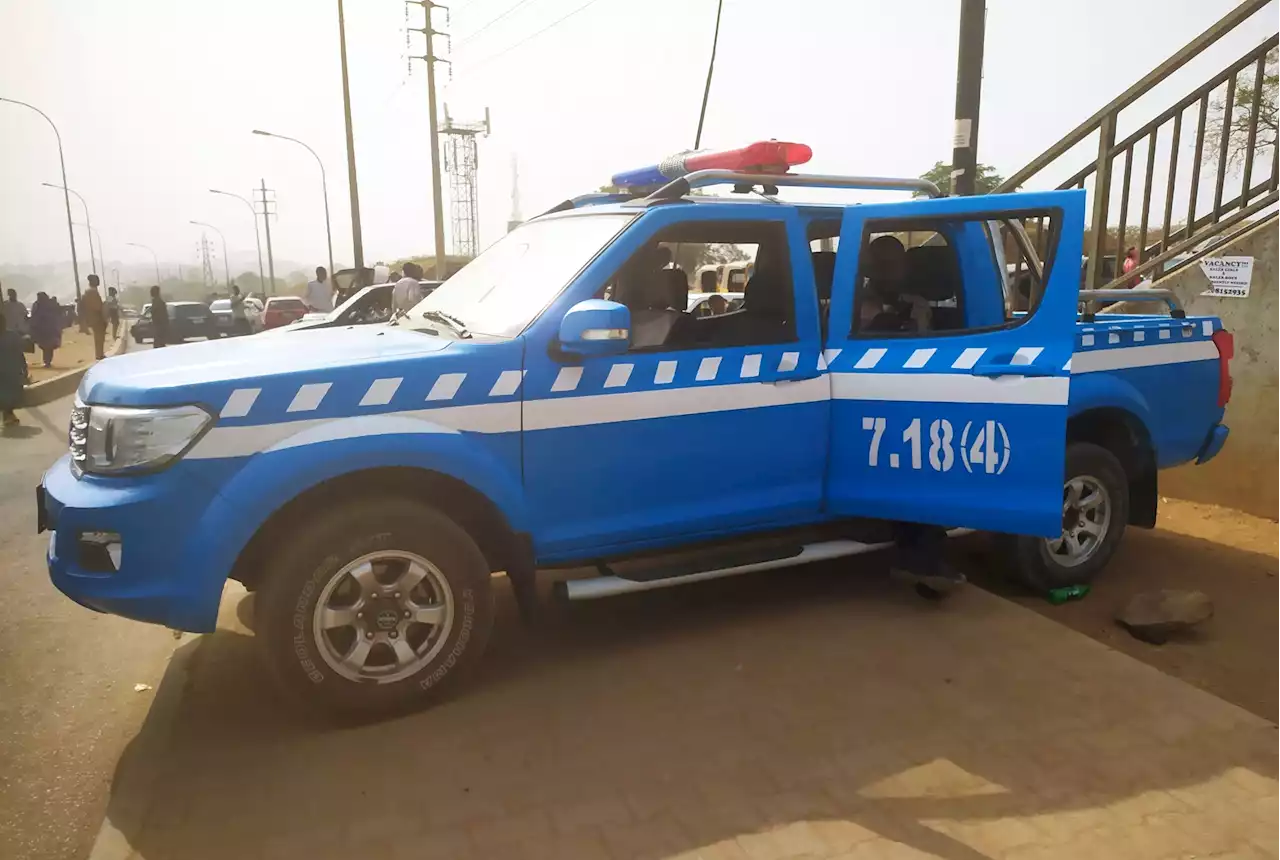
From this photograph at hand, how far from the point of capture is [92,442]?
3127 mm

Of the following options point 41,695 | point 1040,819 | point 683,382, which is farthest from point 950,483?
point 41,695

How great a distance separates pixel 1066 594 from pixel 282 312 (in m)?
23.0

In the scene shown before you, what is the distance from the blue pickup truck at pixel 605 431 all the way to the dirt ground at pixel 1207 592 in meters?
0.31

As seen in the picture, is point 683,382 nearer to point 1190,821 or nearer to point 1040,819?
point 1040,819

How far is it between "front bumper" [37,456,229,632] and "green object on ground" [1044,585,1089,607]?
3980 mm

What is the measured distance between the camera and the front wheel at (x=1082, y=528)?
184 inches

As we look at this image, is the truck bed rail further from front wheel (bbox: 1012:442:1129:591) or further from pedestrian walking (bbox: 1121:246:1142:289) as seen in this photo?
pedestrian walking (bbox: 1121:246:1142:289)

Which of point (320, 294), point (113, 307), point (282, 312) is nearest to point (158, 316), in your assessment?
point (320, 294)

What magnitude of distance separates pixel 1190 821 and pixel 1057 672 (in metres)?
1.03

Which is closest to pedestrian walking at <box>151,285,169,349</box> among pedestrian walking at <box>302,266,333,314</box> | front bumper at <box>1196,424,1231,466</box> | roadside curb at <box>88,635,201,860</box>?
pedestrian walking at <box>302,266,333,314</box>

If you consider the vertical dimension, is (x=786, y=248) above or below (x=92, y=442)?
above

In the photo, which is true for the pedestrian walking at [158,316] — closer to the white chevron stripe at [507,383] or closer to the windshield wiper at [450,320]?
the windshield wiper at [450,320]

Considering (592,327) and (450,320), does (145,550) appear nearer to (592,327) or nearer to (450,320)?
(450,320)

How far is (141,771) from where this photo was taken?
3.13 meters
